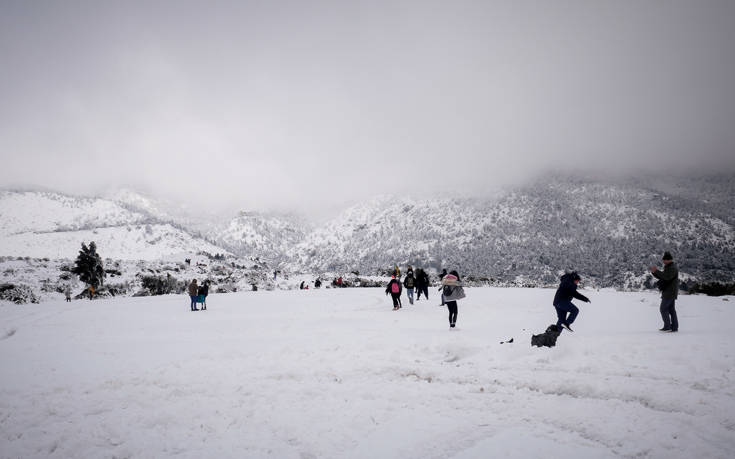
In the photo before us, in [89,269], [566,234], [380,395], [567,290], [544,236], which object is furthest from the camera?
[544,236]

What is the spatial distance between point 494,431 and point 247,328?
34.4 ft

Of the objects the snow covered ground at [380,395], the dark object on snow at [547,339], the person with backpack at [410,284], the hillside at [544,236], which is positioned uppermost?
the hillside at [544,236]

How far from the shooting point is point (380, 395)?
5.90 meters

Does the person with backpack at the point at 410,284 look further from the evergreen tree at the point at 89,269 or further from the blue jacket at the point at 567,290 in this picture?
the evergreen tree at the point at 89,269

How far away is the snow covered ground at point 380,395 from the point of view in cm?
439

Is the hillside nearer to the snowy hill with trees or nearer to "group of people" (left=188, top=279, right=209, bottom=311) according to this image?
the snowy hill with trees

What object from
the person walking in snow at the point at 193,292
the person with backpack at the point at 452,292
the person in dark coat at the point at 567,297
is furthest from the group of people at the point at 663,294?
the person walking in snow at the point at 193,292

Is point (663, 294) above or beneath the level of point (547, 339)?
above

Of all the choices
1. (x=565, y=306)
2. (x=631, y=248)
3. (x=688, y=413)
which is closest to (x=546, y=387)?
(x=688, y=413)

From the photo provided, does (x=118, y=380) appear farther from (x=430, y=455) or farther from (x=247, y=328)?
(x=430, y=455)

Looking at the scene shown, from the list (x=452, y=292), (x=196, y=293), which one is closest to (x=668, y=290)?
(x=452, y=292)

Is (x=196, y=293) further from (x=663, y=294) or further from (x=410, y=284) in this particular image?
(x=663, y=294)

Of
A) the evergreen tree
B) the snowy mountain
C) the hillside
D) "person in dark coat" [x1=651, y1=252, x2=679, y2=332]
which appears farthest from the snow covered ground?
the snowy mountain

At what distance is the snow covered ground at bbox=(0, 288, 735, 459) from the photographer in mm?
4391
